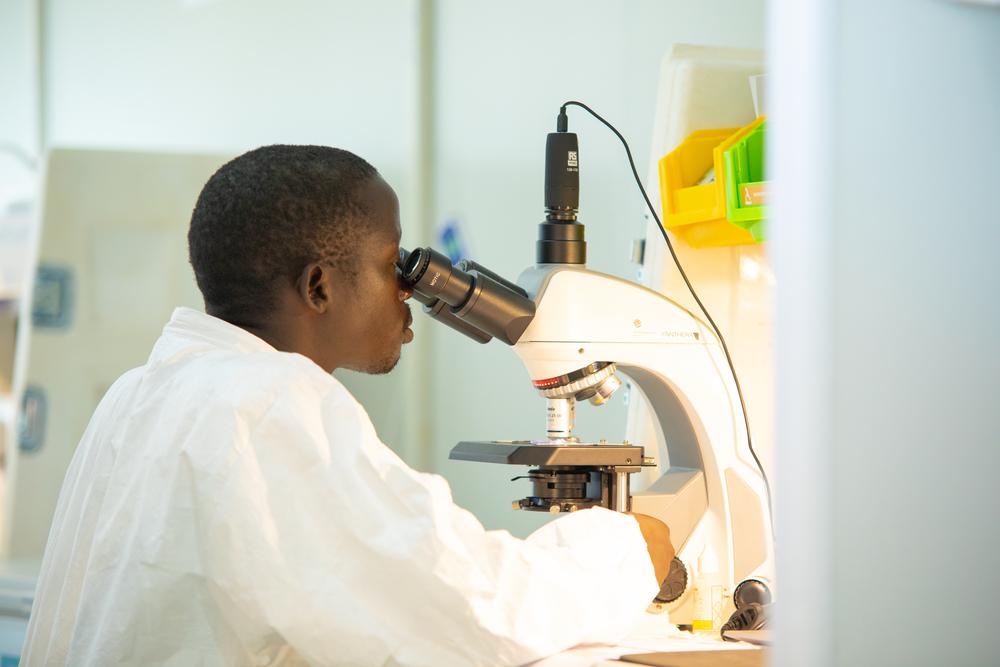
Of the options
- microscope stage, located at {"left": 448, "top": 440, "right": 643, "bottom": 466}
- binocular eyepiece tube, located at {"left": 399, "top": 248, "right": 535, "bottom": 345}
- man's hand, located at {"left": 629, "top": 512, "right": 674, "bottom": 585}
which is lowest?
man's hand, located at {"left": 629, "top": 512, "right": 674, "bottom": 585}

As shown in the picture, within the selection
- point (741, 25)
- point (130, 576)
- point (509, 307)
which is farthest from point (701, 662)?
point (741, 25)

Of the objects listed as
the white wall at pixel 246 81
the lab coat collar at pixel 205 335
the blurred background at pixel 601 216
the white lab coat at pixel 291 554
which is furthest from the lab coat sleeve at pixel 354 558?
the white wall at pixel 246 81

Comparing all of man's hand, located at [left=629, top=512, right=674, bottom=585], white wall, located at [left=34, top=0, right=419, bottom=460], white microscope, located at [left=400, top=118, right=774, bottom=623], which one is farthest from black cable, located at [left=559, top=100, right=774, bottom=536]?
white wall, located at [left=34, top=0, right=419, bottom=460]

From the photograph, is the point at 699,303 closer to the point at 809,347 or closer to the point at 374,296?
the point at 374,296

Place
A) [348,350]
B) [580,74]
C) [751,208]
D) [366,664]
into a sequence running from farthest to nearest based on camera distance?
1. [580,74]
2. [751,208]
3. [348,350]
4. [366,664]

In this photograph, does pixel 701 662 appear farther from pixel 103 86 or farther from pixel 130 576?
pixel 103 86

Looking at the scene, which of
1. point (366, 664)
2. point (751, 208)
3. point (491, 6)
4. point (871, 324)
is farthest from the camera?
point (491, 6)

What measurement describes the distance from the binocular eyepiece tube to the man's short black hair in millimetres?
72

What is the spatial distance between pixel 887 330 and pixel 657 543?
0.58m

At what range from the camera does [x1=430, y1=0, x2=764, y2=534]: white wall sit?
2.13 metres

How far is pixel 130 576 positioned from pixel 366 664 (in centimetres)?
24

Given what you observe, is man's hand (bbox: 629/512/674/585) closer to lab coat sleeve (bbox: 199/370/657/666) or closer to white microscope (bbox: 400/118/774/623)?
white microscope (bbox: 400/118/774/623)

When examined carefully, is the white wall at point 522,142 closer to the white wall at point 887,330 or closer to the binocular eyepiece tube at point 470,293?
the binocular eyepiece tube at point 470,293

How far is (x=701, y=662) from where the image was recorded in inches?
43.1
